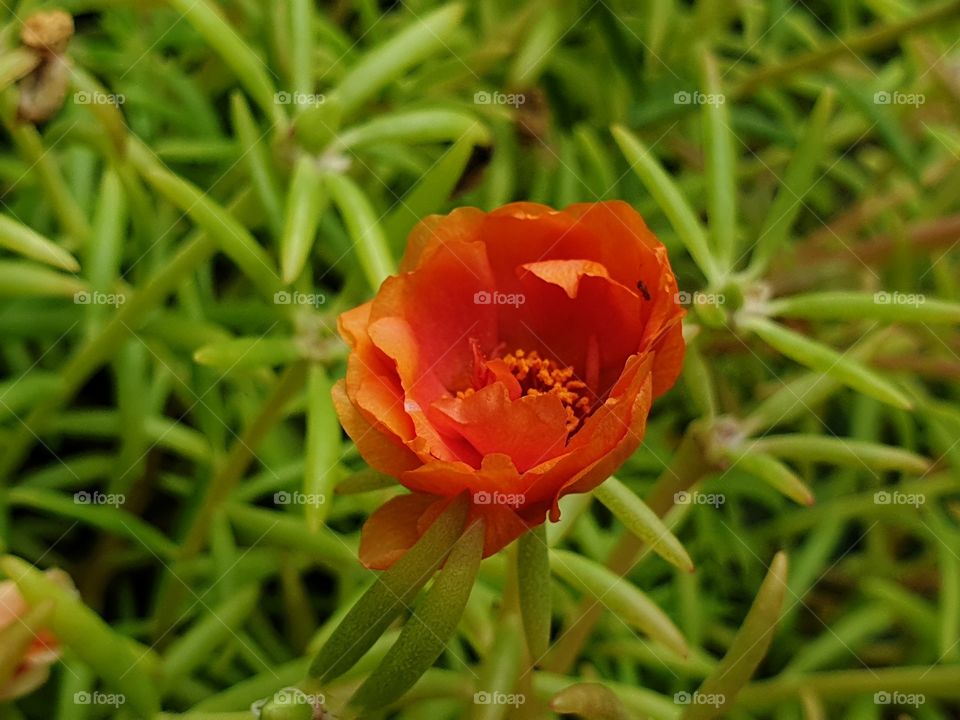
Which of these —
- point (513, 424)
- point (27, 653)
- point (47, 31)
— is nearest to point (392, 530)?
point (513, 424)

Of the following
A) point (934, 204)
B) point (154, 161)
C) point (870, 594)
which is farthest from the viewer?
point (934, 204)

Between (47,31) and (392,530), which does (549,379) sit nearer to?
(392,530)

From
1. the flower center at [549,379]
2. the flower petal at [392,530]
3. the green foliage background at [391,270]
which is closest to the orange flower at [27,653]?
the green foliage background at [391,270]

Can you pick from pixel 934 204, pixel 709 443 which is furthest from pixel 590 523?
pixel 934 204

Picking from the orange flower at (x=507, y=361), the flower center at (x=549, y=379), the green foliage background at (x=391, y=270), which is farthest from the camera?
the green foliage background at (x=391, y=270)

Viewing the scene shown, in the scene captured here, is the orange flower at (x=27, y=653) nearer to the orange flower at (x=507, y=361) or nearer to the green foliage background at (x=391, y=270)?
the green foliage background at (x=391, y=270)

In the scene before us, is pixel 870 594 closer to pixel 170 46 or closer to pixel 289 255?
pixel 289 255

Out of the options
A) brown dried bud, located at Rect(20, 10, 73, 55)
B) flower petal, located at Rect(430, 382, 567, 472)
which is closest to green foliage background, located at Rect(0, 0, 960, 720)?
brown dried bud, located at Rect(20, 10, 73, 55)
